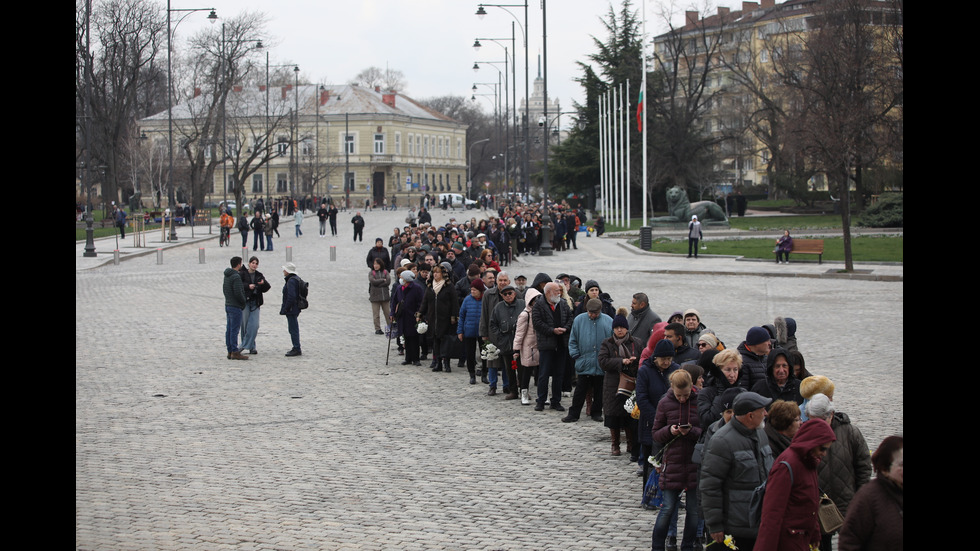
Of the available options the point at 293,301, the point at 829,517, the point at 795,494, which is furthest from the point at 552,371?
the point at 795,494

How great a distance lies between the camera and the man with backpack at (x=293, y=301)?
16.9 m

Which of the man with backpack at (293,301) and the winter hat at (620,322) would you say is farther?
the man with backpack at (293,301)

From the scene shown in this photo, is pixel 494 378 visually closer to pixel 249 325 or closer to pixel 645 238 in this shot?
pixel 249 325

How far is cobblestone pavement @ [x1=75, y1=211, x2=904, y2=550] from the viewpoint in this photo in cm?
859

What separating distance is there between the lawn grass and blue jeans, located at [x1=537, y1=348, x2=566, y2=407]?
75.6ft

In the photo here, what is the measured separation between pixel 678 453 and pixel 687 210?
46.6 m

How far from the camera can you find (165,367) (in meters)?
16.1

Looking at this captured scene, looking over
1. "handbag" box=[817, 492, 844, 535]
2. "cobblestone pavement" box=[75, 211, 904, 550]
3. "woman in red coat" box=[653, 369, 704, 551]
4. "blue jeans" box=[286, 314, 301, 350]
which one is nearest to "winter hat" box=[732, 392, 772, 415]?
"handbag" box=[817, 492, 844, 535]

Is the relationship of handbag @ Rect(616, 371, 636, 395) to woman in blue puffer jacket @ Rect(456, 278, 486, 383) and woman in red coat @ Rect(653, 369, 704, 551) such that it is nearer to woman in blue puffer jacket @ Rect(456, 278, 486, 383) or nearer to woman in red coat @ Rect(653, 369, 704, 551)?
woman in red coat @ Rect(653, 369, 704, 551)

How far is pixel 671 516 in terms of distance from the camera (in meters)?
7.82

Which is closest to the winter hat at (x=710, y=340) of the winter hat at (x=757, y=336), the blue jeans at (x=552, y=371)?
the winter hat at (x=757, y=336)

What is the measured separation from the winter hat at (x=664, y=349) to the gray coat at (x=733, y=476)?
234cm

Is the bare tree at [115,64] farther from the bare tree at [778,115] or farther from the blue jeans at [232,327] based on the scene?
the blue jeans at [232,327]
